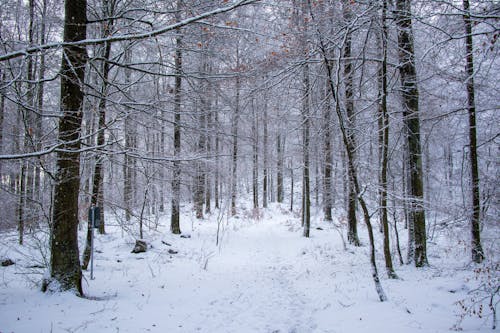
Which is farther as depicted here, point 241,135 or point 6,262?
point 6,262

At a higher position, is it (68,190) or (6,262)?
(68,190)

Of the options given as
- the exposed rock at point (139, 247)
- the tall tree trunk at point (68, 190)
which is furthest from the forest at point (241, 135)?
the exposed rock at point (139, 247)

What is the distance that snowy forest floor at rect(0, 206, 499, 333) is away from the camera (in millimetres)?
4039

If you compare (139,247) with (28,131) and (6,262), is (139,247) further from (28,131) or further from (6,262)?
(28,131)

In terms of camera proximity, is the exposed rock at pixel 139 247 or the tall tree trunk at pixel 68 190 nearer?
the tall tree trunk at pixel 68 190

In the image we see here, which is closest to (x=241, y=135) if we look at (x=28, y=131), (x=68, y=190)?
(x=68, y=190)

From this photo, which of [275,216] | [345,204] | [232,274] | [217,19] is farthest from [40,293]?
[275,216]

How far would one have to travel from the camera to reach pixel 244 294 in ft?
19.5

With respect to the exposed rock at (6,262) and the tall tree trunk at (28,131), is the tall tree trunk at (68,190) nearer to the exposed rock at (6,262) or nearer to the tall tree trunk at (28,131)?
the tall tree trunk at (28,131)

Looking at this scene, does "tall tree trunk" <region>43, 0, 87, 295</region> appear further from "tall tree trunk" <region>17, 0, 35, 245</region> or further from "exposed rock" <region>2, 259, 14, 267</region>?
"exposed rock" <region>2, 259, 14, 267</region>

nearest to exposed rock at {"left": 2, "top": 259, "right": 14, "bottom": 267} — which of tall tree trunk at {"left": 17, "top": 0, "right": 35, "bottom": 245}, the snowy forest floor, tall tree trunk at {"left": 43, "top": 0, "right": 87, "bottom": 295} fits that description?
the snowy forest floor

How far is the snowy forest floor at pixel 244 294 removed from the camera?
404cm

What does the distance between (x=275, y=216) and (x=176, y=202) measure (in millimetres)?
10571

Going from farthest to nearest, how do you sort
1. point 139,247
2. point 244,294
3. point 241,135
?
point 139,247 → point 241,135 → point 244,294
